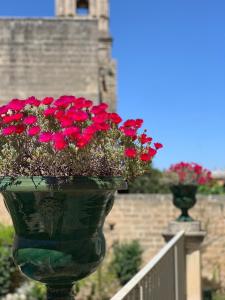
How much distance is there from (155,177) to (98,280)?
601 cm

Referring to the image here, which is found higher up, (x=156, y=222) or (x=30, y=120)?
(x=156, y=222)

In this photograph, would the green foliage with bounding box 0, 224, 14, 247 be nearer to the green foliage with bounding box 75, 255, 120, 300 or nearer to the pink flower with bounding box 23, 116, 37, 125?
the green foliage with bounding box 75, 255, 120, 300

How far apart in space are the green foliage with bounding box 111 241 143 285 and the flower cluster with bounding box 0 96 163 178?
28.9ft

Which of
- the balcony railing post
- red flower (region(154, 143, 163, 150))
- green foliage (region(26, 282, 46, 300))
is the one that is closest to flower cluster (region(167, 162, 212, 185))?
the balcony railing post

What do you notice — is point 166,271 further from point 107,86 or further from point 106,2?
point 106,2

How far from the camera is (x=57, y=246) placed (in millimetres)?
1881

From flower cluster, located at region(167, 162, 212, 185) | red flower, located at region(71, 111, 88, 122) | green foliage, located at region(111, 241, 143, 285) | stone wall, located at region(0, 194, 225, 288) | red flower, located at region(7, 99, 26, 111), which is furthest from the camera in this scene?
stone wall, located at region(0, 194, 225, 288)

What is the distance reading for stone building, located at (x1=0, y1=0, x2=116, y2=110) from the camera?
15.2 m

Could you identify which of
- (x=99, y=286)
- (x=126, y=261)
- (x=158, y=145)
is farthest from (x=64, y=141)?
(x=126, y=261)

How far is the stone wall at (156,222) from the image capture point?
10.8 meters

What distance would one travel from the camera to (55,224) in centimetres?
189

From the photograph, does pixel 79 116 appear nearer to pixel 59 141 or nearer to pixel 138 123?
pixel 59 141

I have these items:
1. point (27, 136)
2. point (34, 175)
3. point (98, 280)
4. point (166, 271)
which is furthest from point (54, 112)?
point (98, 280)

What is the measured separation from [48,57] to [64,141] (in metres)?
13.9
